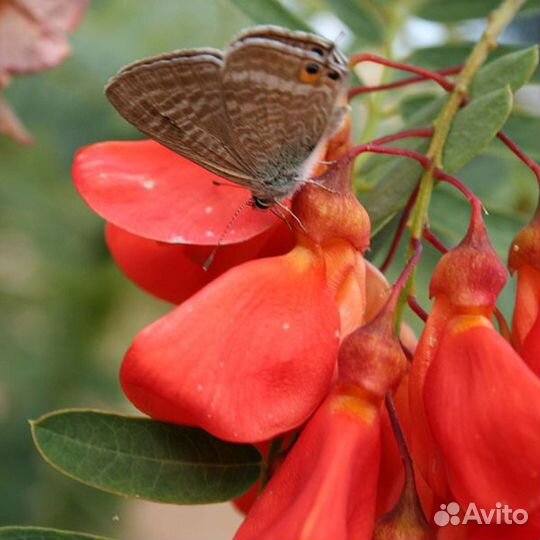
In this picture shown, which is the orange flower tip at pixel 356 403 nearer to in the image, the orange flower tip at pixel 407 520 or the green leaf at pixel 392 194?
the orange flower tip at pixel 407 520

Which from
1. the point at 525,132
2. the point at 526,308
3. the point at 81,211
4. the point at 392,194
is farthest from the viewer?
the point at 81,211

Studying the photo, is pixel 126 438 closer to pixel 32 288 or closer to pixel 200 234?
pixel 200 234

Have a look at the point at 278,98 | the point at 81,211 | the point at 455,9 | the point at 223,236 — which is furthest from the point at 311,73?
the point at 81,211

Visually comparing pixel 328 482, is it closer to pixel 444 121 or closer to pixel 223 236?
pixel 223 236

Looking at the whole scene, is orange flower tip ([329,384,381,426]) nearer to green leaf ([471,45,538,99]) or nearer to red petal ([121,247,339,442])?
red petal ([121,247,339,442])

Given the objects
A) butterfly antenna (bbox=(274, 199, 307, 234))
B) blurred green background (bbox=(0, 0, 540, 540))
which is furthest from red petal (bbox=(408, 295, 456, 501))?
blurred green background (bbox=(0, 0, 540, 540))

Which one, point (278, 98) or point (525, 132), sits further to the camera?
point (525, 132)

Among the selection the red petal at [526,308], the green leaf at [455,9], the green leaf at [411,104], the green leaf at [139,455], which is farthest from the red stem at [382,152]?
the green leaf at [455,9]

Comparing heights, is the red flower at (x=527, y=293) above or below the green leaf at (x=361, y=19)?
above
